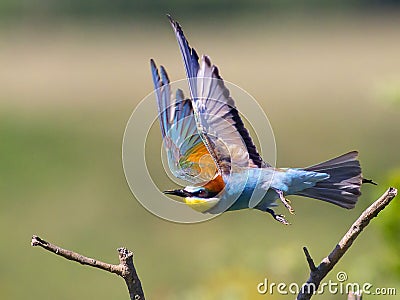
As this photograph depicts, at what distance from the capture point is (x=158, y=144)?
21.5ft

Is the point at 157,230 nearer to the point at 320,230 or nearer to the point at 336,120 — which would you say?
the point at 320,230

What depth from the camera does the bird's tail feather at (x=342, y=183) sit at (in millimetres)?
1477

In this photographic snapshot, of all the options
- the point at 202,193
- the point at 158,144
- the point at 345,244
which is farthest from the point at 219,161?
the point at 158,144

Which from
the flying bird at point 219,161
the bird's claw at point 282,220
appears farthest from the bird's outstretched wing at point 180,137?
the bird's claw at point 282,220

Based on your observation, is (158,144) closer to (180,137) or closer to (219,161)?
(180,137)

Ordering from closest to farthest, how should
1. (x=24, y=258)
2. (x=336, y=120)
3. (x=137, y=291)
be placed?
(x=137, y=291) < (x=24, y=258) < (x=336, y=120)

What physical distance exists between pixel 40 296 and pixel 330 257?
3.52 meters

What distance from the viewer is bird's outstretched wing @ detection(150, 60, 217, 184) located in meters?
1.47

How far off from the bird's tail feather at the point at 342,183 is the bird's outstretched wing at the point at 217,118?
11cm

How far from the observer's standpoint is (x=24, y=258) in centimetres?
526

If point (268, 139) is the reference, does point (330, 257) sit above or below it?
below

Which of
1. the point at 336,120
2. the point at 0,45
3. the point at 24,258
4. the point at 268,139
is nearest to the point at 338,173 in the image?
the point at 268,139

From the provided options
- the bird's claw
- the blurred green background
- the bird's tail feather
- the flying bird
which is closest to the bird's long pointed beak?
the flying bird

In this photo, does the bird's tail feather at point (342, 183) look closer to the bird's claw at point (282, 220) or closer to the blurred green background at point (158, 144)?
the bird's claw at point (282, 220)
